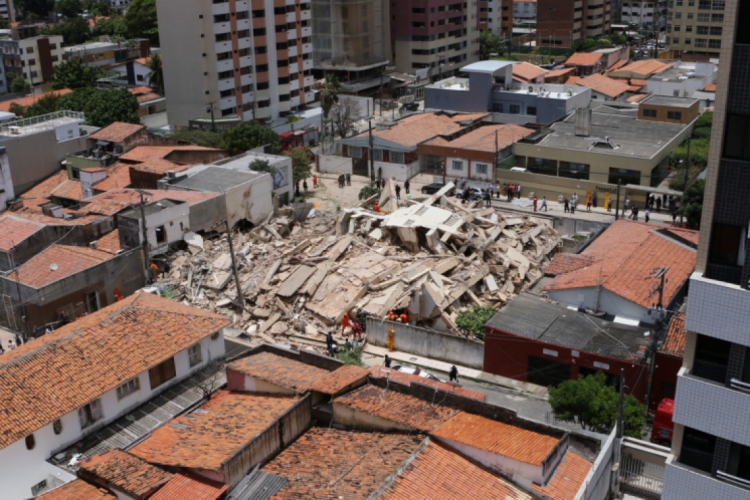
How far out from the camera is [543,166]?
59281 mm

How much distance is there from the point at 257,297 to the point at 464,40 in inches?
3254

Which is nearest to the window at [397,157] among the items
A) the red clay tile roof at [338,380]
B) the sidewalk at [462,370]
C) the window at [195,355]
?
the sidewalk at [462,370]

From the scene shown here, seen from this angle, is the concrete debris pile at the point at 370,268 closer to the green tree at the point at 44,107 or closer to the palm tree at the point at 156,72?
the green tree at the point at 44,107

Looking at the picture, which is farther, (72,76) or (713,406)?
(72,76)

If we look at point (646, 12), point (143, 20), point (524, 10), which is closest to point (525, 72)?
point (143, 20)

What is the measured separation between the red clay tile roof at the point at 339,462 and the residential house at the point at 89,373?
638 centimetres

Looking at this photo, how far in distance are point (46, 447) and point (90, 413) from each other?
186 centimetres

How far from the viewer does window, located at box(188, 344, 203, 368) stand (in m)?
30.1

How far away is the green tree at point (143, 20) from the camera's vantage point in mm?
124062

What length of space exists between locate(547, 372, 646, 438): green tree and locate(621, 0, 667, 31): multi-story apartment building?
13290cm

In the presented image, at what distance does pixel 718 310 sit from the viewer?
14219 mm

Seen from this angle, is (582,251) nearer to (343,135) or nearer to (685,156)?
(685,156)

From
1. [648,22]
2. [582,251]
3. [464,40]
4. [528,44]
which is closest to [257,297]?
[582,251]

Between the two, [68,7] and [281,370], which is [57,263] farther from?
[68,7]
